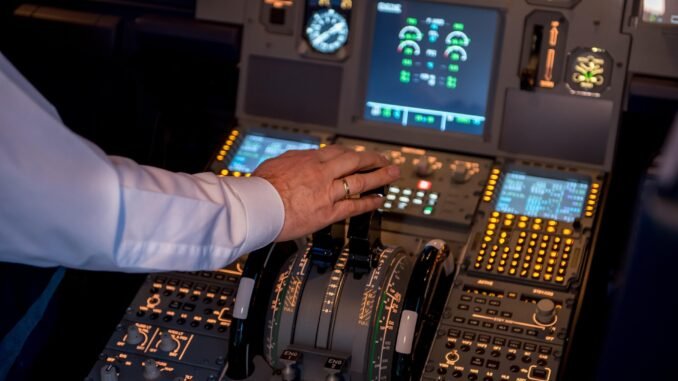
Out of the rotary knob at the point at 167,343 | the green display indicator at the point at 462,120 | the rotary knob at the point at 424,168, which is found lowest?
the rotary knob at the point at 167,343

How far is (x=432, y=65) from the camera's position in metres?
3.08

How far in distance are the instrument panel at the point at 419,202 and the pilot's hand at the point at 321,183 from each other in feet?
0.41

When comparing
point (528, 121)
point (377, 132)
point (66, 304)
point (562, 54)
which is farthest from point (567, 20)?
point (66, 304)

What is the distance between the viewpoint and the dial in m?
3.15

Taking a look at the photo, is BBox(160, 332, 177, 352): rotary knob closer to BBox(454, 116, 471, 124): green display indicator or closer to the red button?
the red button

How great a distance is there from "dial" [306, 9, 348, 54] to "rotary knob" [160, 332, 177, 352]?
3.35 feet

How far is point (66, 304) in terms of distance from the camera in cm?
340

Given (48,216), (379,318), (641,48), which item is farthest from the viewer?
(641,48)

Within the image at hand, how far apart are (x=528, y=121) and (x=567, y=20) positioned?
306 mm

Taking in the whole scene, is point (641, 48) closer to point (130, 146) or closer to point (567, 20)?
point (567, 20)

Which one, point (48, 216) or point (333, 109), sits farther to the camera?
point (333, 109)

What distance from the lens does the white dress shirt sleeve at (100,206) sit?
1.93 meters

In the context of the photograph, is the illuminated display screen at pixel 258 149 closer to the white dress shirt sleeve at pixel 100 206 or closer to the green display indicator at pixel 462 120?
the green display indicator at pixel 462 120

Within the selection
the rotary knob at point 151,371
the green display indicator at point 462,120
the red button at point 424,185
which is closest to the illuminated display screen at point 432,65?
the green display indicator at point 462,120
